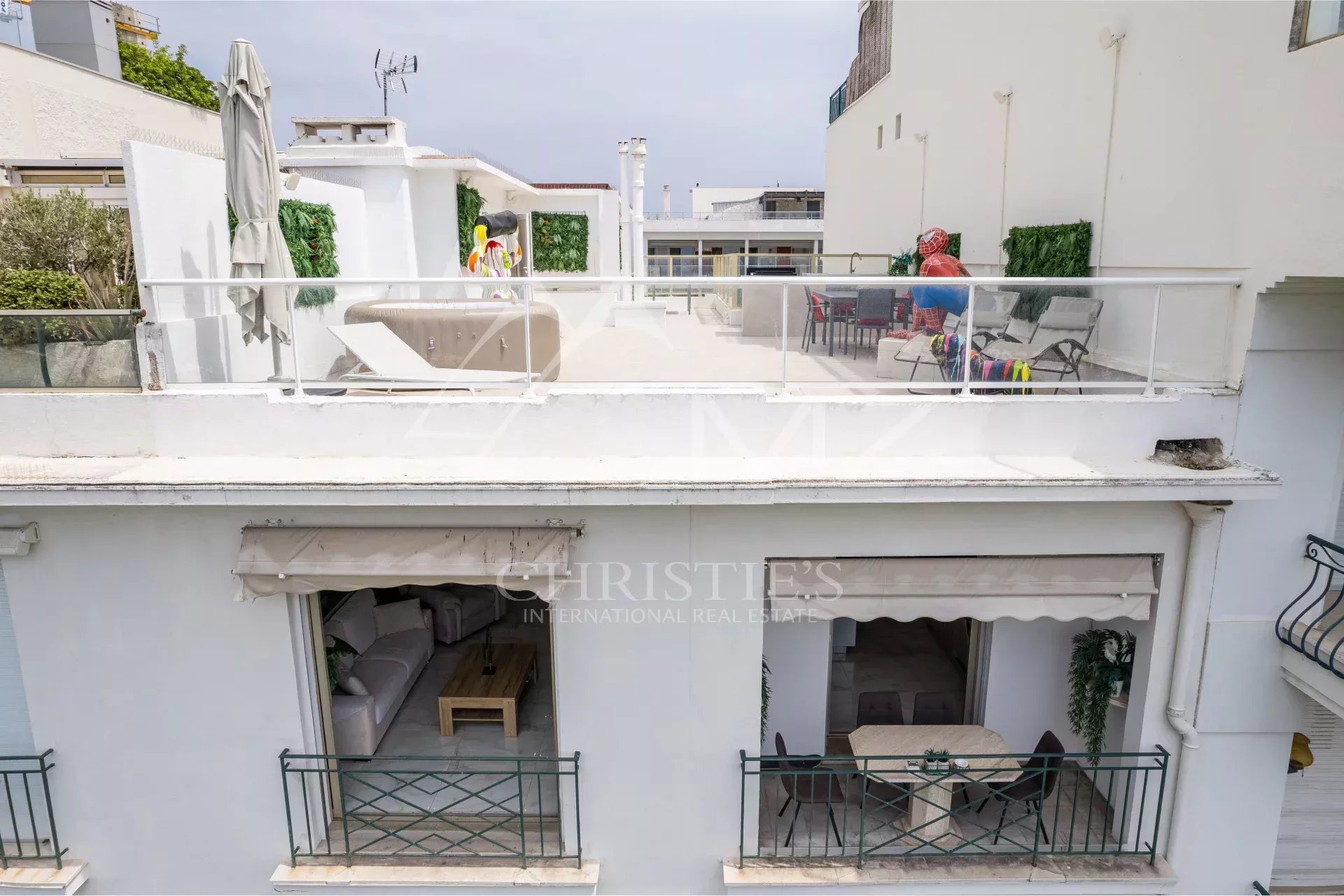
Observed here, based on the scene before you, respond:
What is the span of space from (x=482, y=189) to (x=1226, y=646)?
1749 centimetres

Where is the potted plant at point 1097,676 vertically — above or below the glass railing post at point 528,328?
below

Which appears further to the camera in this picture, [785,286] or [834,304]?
[834,304]

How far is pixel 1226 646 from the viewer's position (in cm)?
596

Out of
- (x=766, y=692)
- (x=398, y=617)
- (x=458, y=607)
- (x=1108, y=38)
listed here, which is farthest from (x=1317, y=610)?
(x=398, y=617)

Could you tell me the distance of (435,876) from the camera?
20.4ft

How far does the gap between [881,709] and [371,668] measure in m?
5.08

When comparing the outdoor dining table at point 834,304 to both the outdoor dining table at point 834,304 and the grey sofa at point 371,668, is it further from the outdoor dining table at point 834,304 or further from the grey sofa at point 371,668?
the grey sofa at point 371,668

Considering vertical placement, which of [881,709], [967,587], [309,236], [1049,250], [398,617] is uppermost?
[309,236]

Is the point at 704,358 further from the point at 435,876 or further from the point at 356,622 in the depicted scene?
the point at 356,622

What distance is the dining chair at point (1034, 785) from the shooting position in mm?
6539

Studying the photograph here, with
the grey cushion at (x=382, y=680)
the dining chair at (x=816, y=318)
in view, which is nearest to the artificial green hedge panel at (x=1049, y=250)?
the dining chair at (x=816, y=318)

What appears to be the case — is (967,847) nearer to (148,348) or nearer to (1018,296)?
(1018,296)

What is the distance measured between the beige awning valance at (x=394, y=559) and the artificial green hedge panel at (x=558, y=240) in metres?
18.1

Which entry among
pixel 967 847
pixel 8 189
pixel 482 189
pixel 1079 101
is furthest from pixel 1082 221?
pixel 8 189
